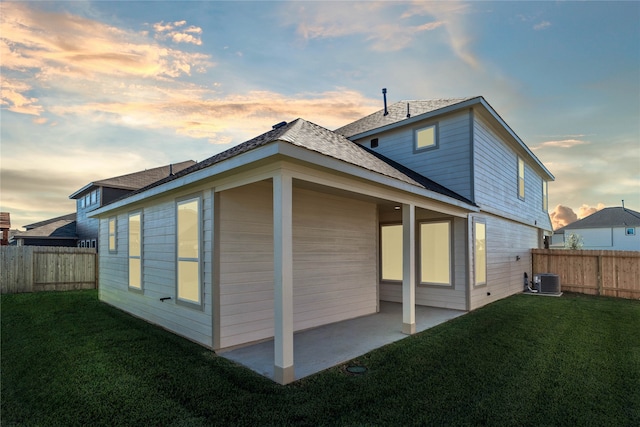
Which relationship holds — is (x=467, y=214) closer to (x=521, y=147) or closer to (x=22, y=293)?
(x=521, y=147)

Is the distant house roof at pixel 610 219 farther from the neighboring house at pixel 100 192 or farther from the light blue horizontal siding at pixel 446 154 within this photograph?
the neighboring house at pixel 100 192

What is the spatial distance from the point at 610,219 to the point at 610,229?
109 centimetres

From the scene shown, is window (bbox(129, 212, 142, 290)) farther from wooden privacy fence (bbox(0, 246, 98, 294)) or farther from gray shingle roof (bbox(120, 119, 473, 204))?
wooden privacy fence (bbox(0, 246, 98, 294))

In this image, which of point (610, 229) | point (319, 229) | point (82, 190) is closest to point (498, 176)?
point (319, 229)

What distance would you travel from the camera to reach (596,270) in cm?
1092

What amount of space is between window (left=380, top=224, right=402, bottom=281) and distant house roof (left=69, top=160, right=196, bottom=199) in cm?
1470

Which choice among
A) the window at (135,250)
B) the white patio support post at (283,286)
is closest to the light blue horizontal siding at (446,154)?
the white patio support post at (283,286)

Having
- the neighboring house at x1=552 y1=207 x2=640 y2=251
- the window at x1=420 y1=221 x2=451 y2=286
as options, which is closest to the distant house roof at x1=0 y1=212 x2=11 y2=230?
the window at x1=420 y1=221 x2=451 y2=286

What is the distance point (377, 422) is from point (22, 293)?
529 inches

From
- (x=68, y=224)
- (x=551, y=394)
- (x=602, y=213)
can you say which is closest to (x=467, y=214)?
(x=551, y=394)

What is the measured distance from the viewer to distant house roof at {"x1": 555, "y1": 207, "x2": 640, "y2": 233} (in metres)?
28.3

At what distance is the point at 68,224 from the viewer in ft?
71.2

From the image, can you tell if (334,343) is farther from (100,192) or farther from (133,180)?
(133,180)

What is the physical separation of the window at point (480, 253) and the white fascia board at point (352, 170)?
2204mm
